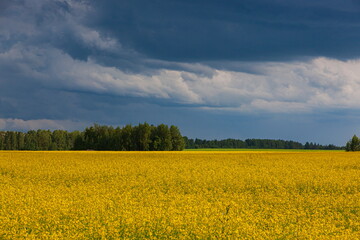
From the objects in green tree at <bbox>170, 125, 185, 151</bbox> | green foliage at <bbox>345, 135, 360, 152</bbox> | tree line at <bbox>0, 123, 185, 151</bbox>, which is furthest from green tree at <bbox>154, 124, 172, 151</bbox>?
green foliage at <bbox>345, 135, 360, 152</bbox>

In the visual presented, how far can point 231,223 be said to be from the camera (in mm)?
14656

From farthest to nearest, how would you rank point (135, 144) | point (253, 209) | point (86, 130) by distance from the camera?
1. point (86, 130)
2. point (135, 144)
3. point (253, 209)

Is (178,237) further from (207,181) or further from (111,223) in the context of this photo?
(207,181)

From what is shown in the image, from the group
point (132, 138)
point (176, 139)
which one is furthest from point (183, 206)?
point (176, 139)

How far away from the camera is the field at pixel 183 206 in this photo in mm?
13797

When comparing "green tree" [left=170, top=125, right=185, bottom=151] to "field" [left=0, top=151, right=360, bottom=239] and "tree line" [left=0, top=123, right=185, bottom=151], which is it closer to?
"tree line" [left=0, top=123, right=185, bottom=151]

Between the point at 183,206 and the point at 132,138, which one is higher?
the point at 132,138

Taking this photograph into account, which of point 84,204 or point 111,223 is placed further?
point 84,204

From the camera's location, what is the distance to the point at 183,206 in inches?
701

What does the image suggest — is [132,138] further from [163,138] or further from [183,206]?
[183,206]

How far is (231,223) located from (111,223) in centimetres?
498

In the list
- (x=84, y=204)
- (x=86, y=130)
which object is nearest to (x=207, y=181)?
(x=84, y=204)

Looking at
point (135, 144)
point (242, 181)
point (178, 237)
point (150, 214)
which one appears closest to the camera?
point (178, 237)

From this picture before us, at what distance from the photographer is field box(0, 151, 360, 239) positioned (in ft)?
45.3
